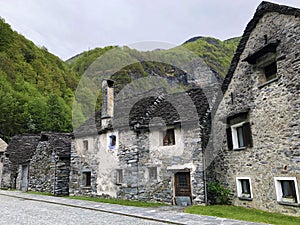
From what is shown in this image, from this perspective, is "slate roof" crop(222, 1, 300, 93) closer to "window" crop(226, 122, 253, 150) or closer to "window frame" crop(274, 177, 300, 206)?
"window" crop(226, 122, 253, 150)

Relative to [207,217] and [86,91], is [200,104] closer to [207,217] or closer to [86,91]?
[207,217]

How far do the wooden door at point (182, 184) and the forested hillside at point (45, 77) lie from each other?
15.6m

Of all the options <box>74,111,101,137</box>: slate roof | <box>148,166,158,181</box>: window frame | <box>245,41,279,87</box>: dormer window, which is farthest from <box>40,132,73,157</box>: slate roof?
<box>245,41,279,87</box>: dormer window

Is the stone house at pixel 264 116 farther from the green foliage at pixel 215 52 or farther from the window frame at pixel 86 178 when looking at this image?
the green foliage at pixel 215 52

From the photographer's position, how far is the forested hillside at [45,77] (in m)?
38.4

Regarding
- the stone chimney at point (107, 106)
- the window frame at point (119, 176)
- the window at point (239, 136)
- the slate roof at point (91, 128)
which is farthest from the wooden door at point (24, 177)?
the window at point (239, 136)

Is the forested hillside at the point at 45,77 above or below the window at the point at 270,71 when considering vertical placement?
above

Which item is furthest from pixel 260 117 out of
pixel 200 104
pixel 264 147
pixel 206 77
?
pixel 206 77

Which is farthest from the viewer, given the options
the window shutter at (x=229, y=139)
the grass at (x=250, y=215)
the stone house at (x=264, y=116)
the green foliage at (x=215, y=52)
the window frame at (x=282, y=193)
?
the green foliage at (x=215, y=52)

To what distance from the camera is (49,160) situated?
2130cm

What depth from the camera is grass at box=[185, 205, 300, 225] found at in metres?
9.23

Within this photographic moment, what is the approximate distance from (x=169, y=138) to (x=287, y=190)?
21.5ft

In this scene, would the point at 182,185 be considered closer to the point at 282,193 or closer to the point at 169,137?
the point at 169,137

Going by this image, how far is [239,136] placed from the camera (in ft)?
43.7
